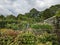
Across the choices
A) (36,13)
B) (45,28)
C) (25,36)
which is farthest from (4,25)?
(36,13)

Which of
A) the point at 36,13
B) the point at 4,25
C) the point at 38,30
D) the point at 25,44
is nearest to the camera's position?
the point at 25,44

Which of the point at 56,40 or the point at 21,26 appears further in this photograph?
the point at 21,26

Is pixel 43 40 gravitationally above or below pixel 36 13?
below

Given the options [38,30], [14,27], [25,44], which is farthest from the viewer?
[14,27]

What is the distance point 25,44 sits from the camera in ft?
46.9

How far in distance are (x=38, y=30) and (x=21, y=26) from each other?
4.61 metres

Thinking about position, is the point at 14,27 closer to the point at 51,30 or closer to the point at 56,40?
the point at 51,30

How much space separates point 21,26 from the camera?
83.6ft

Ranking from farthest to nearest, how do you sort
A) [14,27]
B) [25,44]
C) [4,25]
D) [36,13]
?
[36,13], [4,25], [14,27], [25,44]

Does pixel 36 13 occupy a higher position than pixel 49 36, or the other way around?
pixel 36 13

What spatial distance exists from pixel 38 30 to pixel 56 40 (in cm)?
363

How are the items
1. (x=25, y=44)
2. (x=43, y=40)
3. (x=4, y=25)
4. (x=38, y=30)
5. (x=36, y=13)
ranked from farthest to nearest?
(x=36, y=13) < (x=4, y=25) < (x=38, y=30) < (x=43, y=40) < (x=25, y=44)

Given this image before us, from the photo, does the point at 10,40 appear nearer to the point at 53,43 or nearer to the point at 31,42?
the point at 31,42

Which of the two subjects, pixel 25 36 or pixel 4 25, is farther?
pixel 4 25
